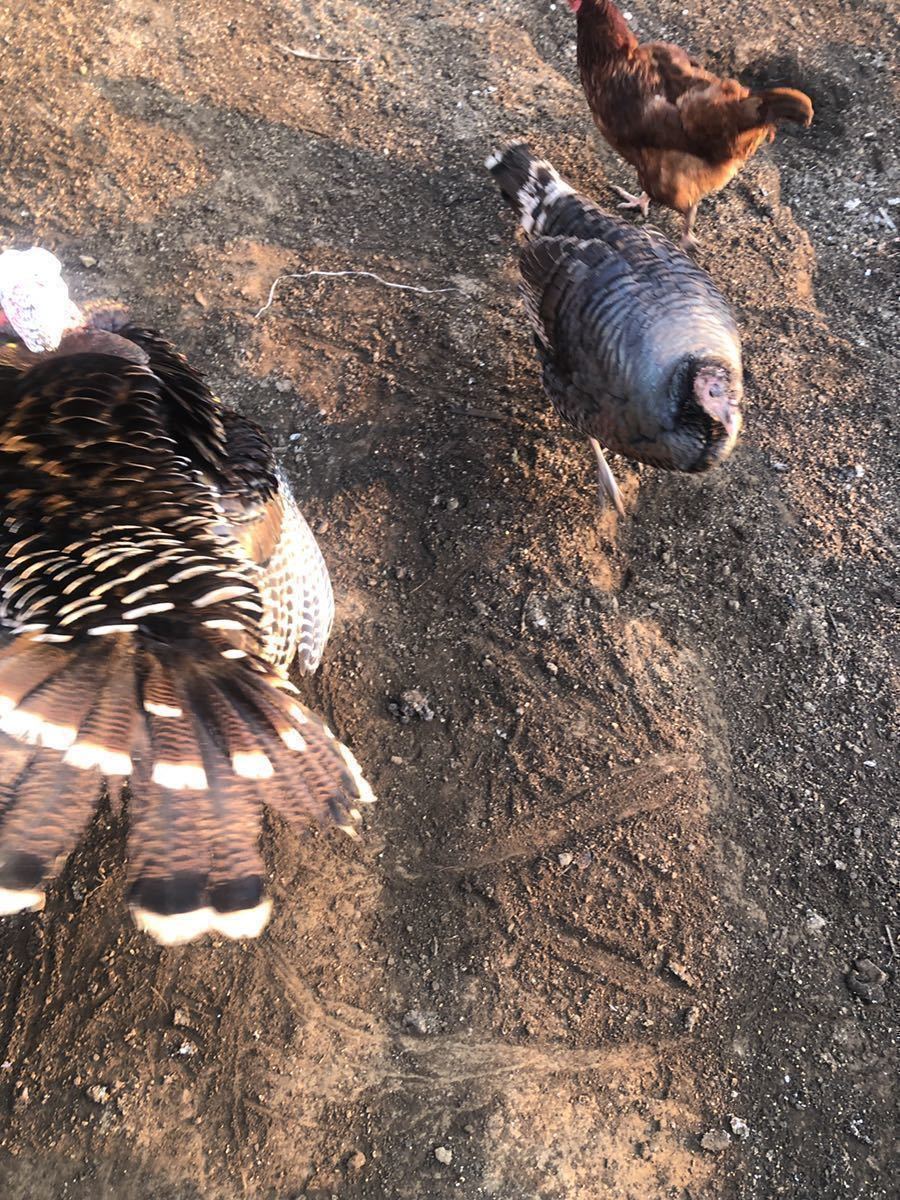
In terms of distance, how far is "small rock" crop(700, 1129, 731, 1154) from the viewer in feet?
8.90

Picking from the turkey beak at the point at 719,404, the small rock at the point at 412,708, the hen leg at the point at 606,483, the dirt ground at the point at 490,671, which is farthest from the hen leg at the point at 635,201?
the small rock at the point at 412,708

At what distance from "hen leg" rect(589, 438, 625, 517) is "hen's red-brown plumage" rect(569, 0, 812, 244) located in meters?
1.67

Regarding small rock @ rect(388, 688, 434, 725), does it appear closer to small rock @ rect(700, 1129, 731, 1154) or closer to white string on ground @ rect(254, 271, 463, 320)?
small rock @ rect(700, 1129, 731, 1154)

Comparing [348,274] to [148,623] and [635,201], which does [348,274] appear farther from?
[148,623]

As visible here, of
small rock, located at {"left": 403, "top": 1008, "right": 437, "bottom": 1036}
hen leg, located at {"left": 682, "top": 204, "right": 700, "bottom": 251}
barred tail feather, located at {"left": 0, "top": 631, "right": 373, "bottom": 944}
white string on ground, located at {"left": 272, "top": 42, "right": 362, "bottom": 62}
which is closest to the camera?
barred tail feather, located at {"left": 0, "top": 631, "right": 373, "bottom": 944}

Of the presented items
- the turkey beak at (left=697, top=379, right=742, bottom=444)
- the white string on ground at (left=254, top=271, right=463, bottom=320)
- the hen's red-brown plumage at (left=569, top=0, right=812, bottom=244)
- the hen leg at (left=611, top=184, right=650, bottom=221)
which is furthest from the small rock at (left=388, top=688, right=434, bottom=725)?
the hen leg at (left=611, top=184, right=650, bottom=221)

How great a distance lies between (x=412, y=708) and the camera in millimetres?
3535

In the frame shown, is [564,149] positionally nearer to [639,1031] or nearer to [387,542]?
[387,542]

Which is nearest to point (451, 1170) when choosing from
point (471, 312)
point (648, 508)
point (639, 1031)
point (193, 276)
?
point (639, 1031)

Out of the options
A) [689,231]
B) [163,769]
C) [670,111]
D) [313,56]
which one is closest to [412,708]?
[163,769]

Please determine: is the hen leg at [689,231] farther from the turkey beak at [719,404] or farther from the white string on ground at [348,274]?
the turkey beak at [719,404]

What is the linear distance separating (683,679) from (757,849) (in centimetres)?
73

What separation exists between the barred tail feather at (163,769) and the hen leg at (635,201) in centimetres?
412

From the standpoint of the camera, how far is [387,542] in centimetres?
401
